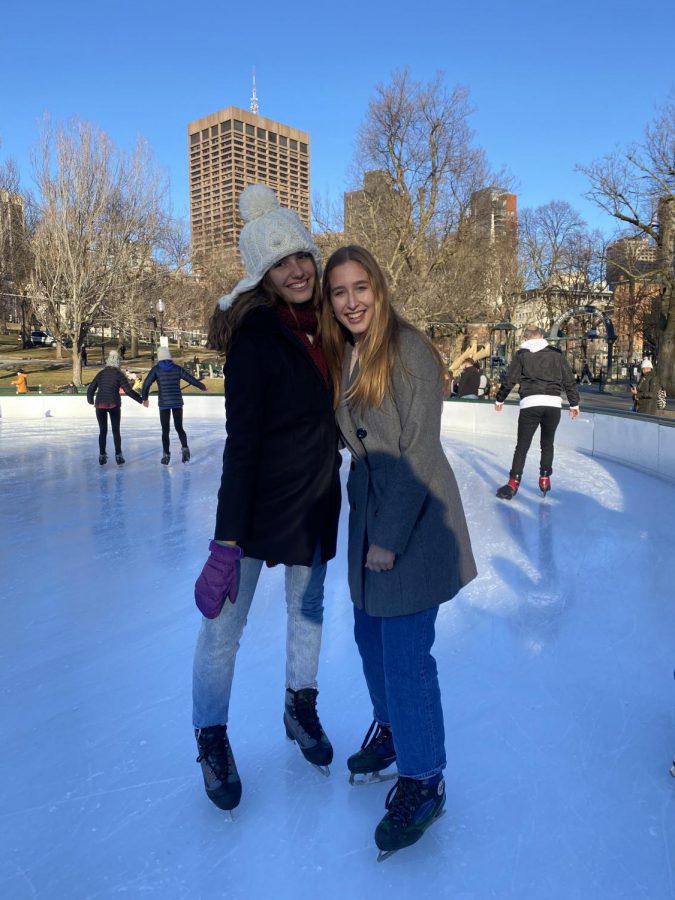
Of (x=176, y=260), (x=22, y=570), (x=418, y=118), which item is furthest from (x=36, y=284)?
(x=22, y=570)

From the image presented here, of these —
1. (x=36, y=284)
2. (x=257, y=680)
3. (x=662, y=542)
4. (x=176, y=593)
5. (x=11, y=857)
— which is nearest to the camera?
(x=11, y=857)

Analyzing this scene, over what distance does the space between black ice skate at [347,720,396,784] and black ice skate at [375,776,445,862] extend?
0.59 ft

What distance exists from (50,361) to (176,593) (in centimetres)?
3024

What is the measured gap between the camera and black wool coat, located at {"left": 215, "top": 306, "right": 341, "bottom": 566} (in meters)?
1.55

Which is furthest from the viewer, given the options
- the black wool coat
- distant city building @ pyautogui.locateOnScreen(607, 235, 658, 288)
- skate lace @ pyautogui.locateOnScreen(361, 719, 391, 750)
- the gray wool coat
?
distant city building @ pyautogui.locateOnScreen(607, 235, 658, 288)

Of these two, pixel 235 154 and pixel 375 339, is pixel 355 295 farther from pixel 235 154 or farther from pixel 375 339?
pixel 235 154

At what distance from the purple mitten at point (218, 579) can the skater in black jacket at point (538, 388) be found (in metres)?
4.21

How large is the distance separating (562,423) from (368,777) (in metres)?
7.68

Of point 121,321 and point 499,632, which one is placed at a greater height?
point 121,321

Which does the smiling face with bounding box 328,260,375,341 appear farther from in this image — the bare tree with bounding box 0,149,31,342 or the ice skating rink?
the bare tree with bounding box 0,149,31,342

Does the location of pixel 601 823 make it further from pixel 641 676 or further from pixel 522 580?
pixel 522 580

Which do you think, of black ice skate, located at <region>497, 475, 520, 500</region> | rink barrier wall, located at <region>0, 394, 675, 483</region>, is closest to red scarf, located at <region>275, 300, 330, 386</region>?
black ice skate, located at <region>497, 475, 520, 500</region>

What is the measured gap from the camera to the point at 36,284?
2317cm

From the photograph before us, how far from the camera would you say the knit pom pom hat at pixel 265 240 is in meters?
1.62
